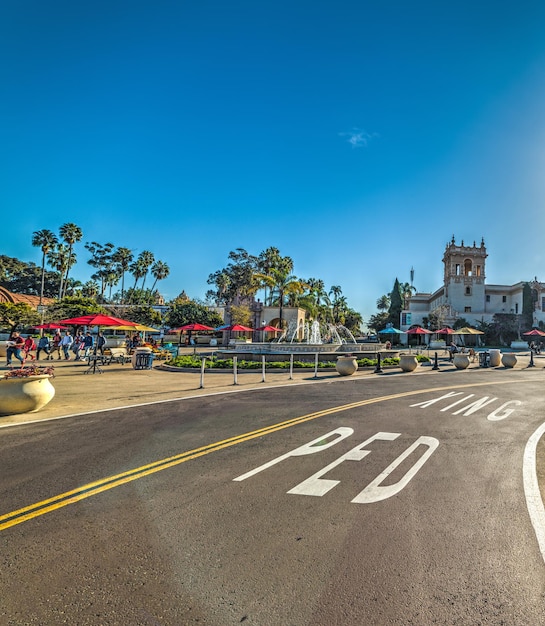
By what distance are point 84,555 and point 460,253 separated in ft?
281

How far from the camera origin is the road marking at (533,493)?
12.9 feet

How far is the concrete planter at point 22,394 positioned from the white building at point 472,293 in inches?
2829

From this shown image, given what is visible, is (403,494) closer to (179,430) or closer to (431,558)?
(431,558)

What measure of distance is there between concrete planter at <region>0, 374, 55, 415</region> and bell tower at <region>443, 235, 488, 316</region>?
75451 millimetres

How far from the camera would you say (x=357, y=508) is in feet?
14.5

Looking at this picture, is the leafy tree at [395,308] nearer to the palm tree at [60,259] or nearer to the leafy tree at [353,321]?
the leafy tree at [353,321]

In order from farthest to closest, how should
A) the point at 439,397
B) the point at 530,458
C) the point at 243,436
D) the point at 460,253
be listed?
1. the point at 460,253
2. the point at 439,397
3. the point at 243,436
4. the point at 530,458

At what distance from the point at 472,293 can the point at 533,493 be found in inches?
3153

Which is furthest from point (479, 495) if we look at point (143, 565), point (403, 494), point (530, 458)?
point (143, 565)

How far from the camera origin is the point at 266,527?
3957 millimetres

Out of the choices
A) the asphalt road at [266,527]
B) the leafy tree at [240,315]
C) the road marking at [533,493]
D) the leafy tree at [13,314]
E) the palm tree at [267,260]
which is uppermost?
the palm tree at [267,260]

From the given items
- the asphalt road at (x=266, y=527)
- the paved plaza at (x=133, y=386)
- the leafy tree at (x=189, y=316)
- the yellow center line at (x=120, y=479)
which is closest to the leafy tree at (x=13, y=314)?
the paved plaza at (x=133, y=386)

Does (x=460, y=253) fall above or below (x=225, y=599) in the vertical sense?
above

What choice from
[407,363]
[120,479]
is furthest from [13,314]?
[120,479]
